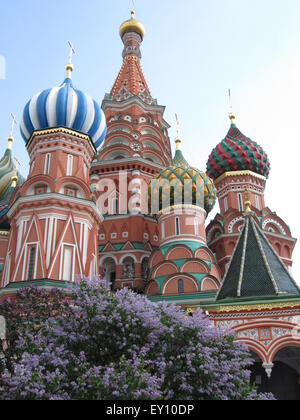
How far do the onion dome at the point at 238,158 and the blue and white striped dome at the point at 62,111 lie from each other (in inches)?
337

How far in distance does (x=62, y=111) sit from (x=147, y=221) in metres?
7.18

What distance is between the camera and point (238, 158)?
2602 cm

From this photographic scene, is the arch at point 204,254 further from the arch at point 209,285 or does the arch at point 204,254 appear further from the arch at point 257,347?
the arch at point 257,347

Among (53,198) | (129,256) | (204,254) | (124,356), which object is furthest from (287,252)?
(124,356)

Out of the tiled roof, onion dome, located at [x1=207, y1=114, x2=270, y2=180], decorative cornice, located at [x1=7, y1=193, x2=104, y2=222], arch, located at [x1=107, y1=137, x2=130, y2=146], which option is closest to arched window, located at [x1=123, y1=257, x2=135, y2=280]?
decorative cornice, located at [x1=7, y1=193, x2=104, y2=222]

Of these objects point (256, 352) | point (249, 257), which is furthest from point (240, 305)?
point (249, 257)

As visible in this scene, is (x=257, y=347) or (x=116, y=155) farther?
(x=116, y=155)

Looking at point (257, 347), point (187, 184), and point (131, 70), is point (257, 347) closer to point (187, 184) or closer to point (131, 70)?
point (187, 184)

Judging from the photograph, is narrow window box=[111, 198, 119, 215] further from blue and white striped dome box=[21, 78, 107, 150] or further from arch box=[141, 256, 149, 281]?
blue and white striped dome box=[21, 78, 107, 150]

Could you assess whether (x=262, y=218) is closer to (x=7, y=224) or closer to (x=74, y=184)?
(x=74, y=184)

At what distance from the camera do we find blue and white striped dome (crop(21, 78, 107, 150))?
65.3 ft

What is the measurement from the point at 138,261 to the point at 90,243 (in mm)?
4411

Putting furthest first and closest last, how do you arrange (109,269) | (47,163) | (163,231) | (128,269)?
(109,269), (128,269), (163,231), (47,163)

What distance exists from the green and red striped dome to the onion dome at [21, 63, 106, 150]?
28.0ft
